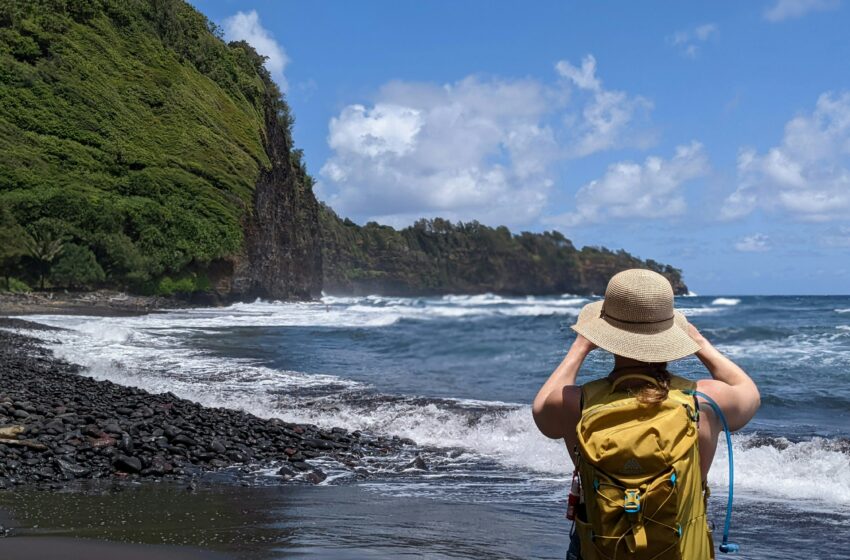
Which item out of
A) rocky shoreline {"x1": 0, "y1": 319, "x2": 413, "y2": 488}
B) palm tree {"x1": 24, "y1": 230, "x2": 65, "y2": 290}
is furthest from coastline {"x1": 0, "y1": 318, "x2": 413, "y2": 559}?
palm tree {"x1": 24, "y1": 230, "x2": 65, "y2": 290}

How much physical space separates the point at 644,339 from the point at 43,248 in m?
39.0

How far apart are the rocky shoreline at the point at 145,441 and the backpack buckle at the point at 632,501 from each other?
5.46 meters

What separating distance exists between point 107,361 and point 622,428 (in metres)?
15.4

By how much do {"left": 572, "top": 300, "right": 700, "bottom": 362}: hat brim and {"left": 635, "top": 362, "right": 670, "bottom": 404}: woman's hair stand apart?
→ 5 centimetres

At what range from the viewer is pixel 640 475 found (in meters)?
2.15

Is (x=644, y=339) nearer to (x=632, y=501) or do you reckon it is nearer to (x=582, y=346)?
(x=582, y=346)

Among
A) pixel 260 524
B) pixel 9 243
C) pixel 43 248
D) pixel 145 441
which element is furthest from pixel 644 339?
pixel 43 248

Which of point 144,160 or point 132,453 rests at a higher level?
point 144,160

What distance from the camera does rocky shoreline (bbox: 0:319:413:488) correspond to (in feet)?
23.1

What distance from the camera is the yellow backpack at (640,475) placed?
213 cm

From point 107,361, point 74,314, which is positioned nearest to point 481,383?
point 107,361

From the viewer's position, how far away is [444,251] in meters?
140

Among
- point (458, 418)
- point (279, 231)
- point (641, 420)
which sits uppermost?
point (279, 231)

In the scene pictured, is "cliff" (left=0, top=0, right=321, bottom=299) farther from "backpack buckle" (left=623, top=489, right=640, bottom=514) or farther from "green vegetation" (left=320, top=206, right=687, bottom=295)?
"green vegetation" (left=320, top=206, right=687, bottom=295)
